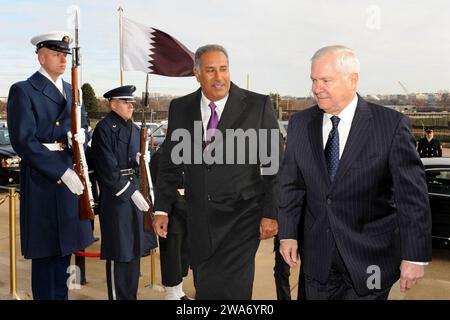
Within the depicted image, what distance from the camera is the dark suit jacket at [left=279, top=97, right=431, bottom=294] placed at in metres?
2.49

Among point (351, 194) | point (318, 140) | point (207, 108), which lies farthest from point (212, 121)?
point (351, 194)

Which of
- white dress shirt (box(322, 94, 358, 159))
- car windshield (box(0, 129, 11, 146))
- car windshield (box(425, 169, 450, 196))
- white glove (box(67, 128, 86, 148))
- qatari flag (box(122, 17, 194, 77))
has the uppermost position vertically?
qatari flag (box(122, 17, 194, 77))

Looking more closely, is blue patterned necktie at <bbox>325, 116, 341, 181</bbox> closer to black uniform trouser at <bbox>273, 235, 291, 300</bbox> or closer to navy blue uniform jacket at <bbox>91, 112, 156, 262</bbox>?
black uniform trouser at <bbox>273, 235, 291, 300</bbox>

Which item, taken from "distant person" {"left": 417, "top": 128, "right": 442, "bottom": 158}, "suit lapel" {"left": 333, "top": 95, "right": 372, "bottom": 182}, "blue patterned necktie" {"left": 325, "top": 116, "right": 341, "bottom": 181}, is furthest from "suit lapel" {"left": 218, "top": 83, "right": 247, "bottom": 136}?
"distant person" {"left": 417, "top": 128, "right": 442, "bottom": 158}

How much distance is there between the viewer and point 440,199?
610 centimetres

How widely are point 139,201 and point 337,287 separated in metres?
1.97

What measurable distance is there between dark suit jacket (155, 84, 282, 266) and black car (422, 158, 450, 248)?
3.66 metres

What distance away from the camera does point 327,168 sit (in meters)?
2.68

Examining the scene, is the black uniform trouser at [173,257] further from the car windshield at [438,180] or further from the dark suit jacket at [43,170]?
the car windshield at [438,180]

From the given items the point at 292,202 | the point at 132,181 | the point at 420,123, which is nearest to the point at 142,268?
the point at 132,181

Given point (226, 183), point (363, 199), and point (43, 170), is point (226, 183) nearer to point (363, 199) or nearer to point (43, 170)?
point (363, 199)

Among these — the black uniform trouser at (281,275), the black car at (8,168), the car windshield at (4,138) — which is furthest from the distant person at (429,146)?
the black uniform trouser at (281,275)

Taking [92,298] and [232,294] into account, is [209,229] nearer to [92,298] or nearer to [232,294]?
[232,294]
